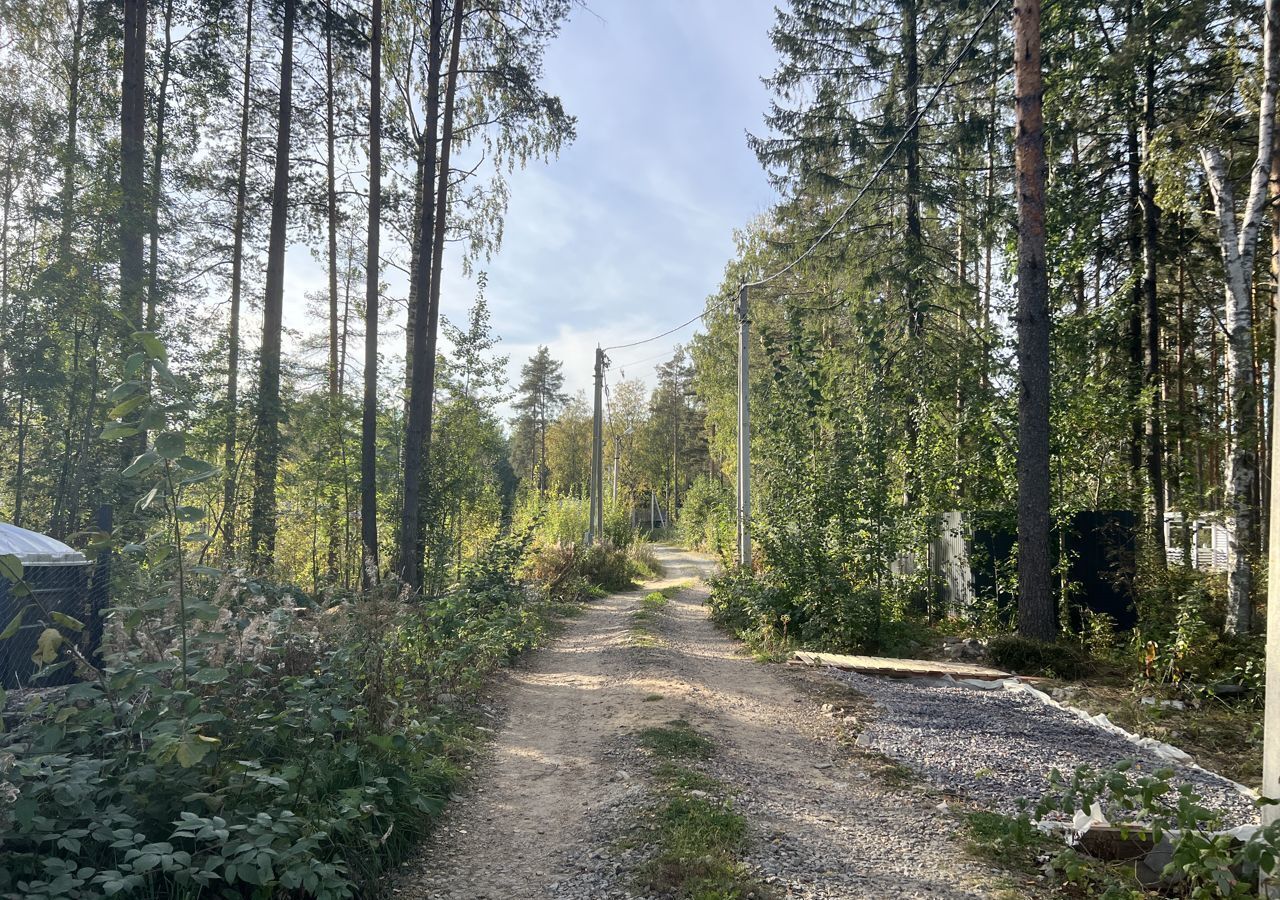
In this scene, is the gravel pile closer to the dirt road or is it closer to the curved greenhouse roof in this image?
the dirt road

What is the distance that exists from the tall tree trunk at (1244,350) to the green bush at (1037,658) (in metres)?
1.69

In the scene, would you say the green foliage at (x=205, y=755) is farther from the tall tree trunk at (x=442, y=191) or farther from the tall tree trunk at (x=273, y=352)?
the tall tree trunk at (x=442, y=191)

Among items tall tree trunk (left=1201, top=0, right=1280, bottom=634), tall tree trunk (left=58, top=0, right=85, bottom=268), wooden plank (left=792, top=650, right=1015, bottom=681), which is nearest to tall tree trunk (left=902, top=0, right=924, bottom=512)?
tall tree trunk (left=1201, top=0, right=1280, bottom=634)

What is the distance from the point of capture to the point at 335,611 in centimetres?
475

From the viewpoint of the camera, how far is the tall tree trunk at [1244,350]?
7914 millimetres

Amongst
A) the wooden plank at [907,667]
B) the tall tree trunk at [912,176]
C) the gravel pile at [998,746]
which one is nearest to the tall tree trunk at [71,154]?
the wooden plank at [907,667]

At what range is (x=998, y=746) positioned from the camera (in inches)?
218

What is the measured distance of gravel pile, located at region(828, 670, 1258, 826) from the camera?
4688mm

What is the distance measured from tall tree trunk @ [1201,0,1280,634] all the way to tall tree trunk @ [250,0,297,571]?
34.5 feet

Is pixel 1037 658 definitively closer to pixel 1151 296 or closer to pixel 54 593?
pixel 1151 296

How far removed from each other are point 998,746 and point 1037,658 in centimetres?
293

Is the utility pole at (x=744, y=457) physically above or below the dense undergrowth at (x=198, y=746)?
above

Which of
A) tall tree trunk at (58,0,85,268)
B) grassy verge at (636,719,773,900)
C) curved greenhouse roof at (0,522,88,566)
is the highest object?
tall tree trunk at (58,0,85,268)

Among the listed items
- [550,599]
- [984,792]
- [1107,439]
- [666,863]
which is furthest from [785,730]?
[550,599]
